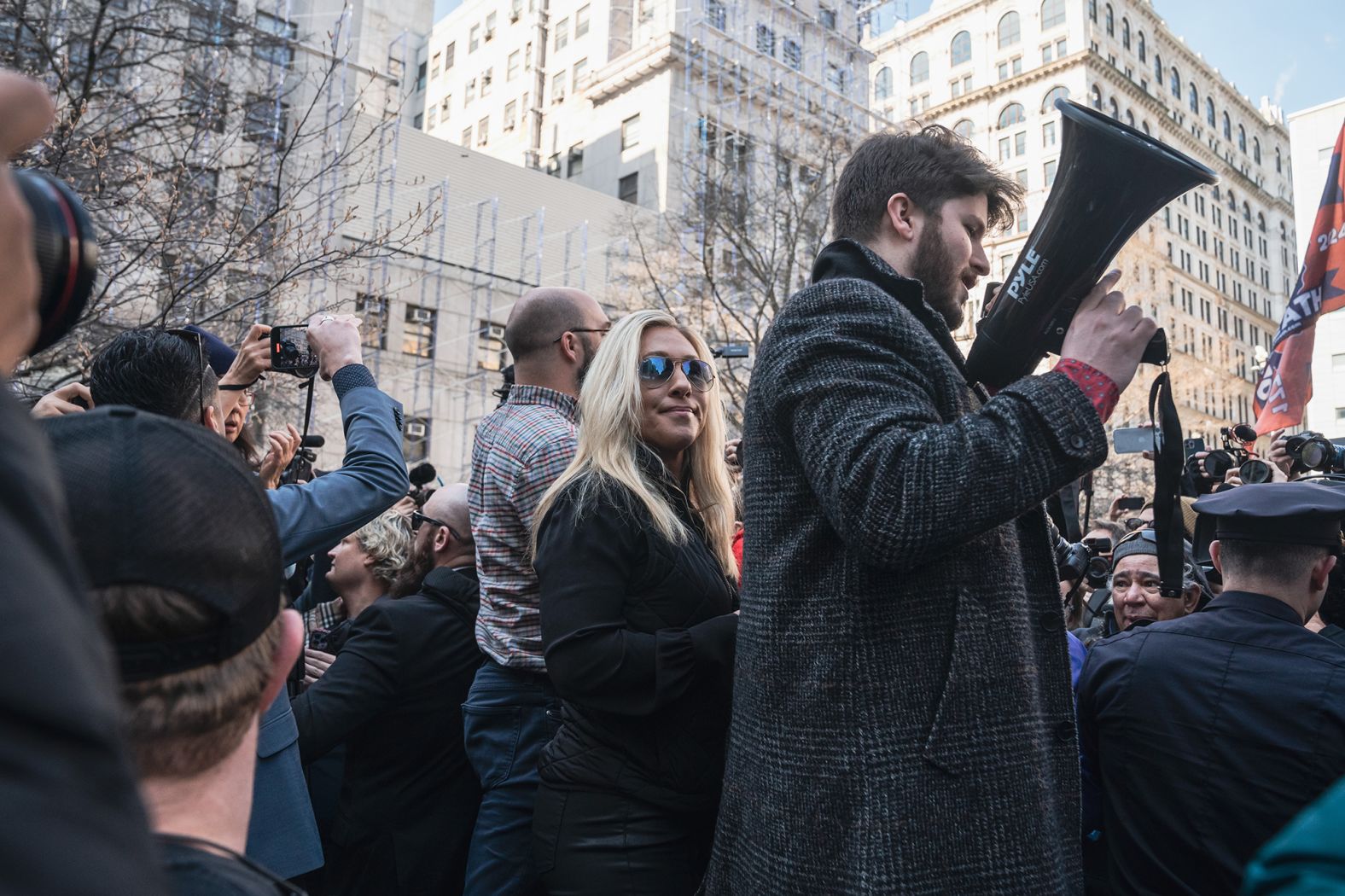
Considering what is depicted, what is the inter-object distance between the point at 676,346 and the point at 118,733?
2556 mm

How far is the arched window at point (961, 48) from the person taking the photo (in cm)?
6619

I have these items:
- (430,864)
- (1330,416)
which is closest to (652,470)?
(430,864)

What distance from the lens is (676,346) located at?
3.13 m

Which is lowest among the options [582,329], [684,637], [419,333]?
[684,637]

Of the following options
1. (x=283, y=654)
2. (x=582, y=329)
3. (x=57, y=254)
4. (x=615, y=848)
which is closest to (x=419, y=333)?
(x=582, y=329)

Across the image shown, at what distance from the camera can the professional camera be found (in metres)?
0.87

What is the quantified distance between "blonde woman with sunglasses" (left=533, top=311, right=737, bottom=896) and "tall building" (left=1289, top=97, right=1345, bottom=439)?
1930 inches

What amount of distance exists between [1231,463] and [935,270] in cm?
327

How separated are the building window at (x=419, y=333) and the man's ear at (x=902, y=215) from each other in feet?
105

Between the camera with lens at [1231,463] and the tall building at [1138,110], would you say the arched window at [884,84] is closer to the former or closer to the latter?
the tall building at [1138,110]

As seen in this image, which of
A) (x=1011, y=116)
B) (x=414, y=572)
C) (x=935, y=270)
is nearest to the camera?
(x=935, y=270)

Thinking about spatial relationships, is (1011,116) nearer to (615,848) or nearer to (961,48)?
(961,48)

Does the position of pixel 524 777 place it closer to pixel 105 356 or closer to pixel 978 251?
pixel 105 356

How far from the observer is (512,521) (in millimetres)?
3195
